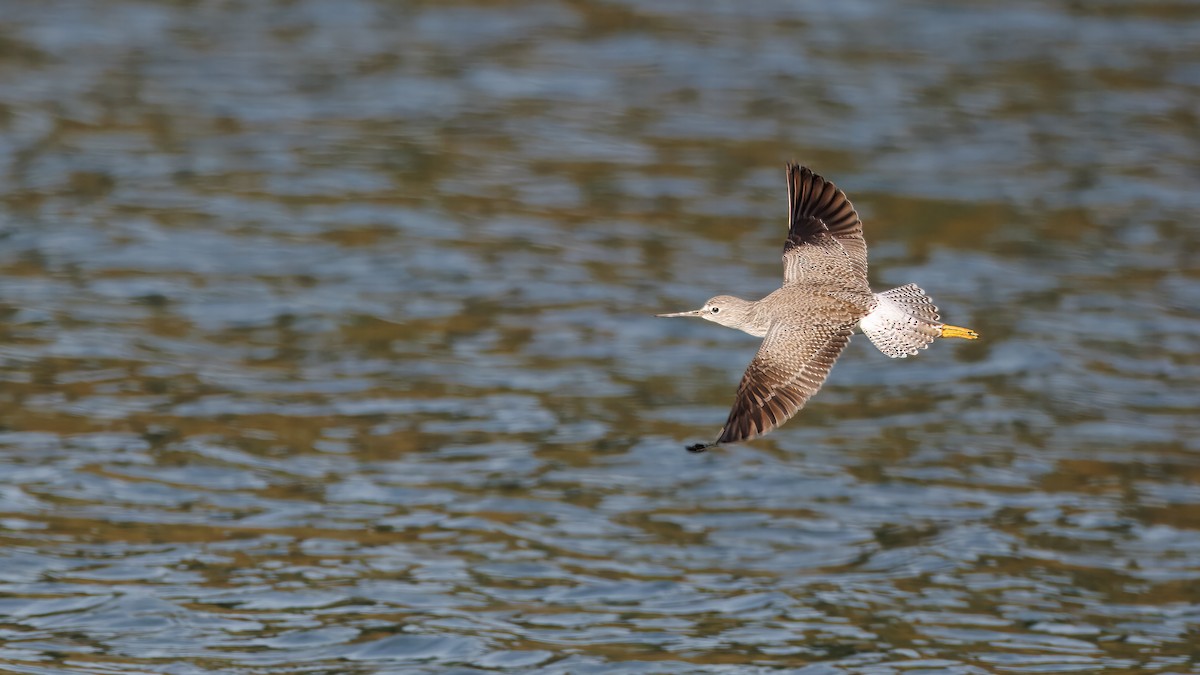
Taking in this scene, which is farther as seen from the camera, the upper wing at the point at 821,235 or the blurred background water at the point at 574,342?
the blurred background water at the point at 574,342

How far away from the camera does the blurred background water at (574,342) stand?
8.94 m

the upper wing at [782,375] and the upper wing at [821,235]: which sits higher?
the upper wing at [821,235]

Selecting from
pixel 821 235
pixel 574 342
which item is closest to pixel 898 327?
pixel 821 235

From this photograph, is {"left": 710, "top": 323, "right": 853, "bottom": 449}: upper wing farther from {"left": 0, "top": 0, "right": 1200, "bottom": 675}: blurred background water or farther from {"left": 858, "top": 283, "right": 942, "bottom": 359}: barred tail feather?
{"left": 0, "top": 0, "right": 1200, "bottom": 675}: blurred background water

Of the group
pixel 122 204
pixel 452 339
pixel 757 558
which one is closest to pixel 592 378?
pixel 452 339

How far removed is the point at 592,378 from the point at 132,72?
6.59m

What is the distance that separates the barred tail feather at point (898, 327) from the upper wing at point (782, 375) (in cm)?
17

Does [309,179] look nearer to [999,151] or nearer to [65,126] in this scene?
[65,126]

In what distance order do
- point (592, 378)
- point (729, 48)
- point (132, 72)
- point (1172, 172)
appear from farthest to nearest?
1. point (729, 48)
2. point (132, 72)
3. point (1172, 172)
4. point (592, 378)

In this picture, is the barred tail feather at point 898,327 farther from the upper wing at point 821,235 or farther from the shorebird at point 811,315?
the upper wing at point 821,235

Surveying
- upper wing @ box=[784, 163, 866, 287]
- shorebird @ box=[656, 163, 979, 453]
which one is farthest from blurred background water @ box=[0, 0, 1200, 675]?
upper wing @ box=[784, 163, 866, 287]

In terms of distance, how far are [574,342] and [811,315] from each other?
466cm

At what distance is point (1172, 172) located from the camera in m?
14.8

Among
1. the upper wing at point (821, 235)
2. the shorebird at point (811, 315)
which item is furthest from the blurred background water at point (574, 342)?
the upper wing at point (821, 235)
